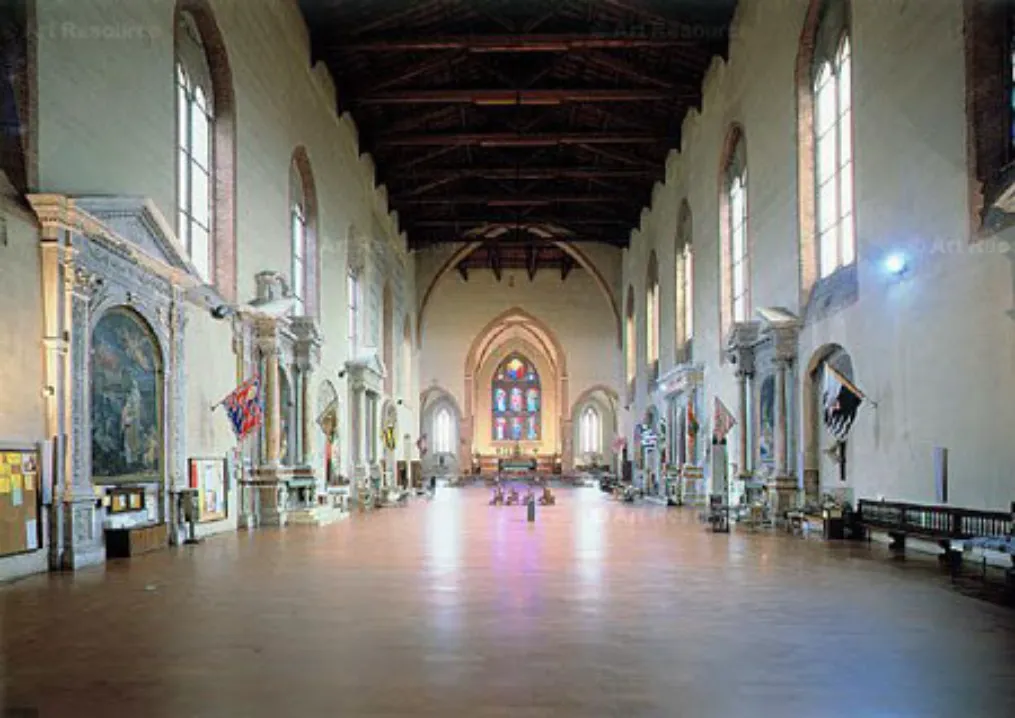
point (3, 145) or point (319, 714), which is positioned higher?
point (3, 145)

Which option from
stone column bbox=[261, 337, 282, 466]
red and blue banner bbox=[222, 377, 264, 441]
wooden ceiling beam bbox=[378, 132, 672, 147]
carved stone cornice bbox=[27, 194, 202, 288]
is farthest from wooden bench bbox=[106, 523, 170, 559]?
wooden ceiling beam bbox=[378, 132, 672, 147]

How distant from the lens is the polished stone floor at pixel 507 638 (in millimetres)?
5742

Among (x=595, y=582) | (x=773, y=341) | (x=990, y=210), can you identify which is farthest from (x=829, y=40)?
(x=595, y=582)

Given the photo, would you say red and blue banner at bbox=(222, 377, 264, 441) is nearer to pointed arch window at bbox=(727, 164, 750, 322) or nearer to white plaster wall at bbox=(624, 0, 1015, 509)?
white plaster wall at bbox=(624, 0, 1015, 509)

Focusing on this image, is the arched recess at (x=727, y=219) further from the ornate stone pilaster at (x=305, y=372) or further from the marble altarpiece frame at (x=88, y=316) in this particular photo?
the marble altarpiece frame at (x=88, y=316)

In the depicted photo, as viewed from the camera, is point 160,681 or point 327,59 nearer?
point 160,681

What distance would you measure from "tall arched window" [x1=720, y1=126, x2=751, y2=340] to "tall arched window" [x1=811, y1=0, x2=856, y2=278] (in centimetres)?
504

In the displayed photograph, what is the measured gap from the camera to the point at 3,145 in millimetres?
11734

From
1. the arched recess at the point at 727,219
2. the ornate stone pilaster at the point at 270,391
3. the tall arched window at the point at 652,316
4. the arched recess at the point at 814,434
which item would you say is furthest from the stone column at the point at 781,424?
the tall arched window at the point at 652,316

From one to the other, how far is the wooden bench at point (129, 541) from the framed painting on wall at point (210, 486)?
2509 mm

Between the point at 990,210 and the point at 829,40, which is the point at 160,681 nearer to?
the point at 990,210

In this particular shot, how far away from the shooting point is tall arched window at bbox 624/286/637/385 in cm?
4550

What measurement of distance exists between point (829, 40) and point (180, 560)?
14.5 metres

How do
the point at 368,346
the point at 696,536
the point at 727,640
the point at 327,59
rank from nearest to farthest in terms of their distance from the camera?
the point at 727,640 < the point at 696,536 < the point at 327,59 < the point at 368,346
